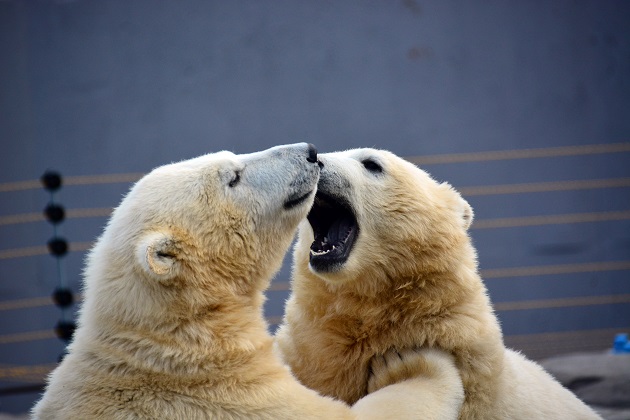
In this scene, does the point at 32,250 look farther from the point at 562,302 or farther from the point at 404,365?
the point at 404,365

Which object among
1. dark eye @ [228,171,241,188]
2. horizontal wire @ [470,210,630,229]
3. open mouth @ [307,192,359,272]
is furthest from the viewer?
horizontal wire @ [470,210,630,229]

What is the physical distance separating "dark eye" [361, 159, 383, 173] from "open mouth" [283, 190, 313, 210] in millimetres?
619

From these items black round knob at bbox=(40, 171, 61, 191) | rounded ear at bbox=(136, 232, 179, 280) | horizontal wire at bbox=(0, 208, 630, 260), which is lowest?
rounded ear at bbox=(136, 232, 179, 280)

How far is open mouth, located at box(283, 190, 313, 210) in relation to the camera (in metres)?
3.59

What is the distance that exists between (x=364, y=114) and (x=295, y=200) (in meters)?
4.63

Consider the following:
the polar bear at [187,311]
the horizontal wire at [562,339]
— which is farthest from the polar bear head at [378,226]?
the horizontal wire at [562,339]

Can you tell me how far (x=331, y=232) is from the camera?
4.17 metres

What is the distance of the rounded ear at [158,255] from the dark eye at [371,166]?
4.02 ft

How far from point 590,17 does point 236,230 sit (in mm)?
5801

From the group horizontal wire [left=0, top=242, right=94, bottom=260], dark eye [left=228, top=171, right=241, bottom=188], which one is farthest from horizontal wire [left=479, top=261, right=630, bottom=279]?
dark eye [left=228, top=171, right=241, bottom=188]

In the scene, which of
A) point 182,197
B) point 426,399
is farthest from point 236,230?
point 426,399

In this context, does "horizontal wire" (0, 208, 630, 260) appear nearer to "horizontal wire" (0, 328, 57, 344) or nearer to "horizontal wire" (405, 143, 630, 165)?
"horizontal wire" (405, 143, 630, 165)

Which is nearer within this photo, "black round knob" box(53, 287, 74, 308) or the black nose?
the black nose

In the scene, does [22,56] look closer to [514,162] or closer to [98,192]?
[98,192]
